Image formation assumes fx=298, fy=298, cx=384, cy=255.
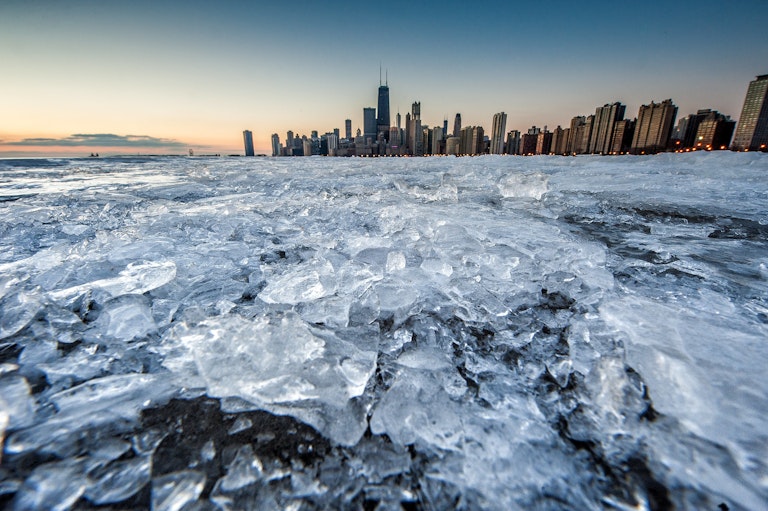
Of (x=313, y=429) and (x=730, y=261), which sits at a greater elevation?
(x=730, y=261)

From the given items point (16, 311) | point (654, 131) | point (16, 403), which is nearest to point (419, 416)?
point (16, 403)

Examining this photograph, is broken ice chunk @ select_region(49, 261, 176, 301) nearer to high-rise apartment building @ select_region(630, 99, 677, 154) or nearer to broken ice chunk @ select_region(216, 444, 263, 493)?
broken ice chunk @ select_region(216, 444, 263, 493)

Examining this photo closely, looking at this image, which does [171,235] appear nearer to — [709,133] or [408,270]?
[408,270]

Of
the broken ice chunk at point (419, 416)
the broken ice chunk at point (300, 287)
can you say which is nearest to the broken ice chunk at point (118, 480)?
the broken ice chunk at point (419, 416)

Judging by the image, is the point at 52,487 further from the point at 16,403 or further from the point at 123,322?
the point at 123,322

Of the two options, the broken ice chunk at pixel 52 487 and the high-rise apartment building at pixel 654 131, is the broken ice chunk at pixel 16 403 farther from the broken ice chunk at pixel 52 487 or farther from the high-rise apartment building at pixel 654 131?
the high-rise apartment building at pixel 654 131

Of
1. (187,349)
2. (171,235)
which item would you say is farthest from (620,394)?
(171,235)

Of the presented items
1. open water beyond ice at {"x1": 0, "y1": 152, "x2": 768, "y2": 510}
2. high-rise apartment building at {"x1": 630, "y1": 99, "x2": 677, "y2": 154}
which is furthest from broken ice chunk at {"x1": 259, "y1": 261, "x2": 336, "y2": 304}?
high-rise apartment building at {"x1": 630, "y1": 99, "x2": 677, "y2": 154}
